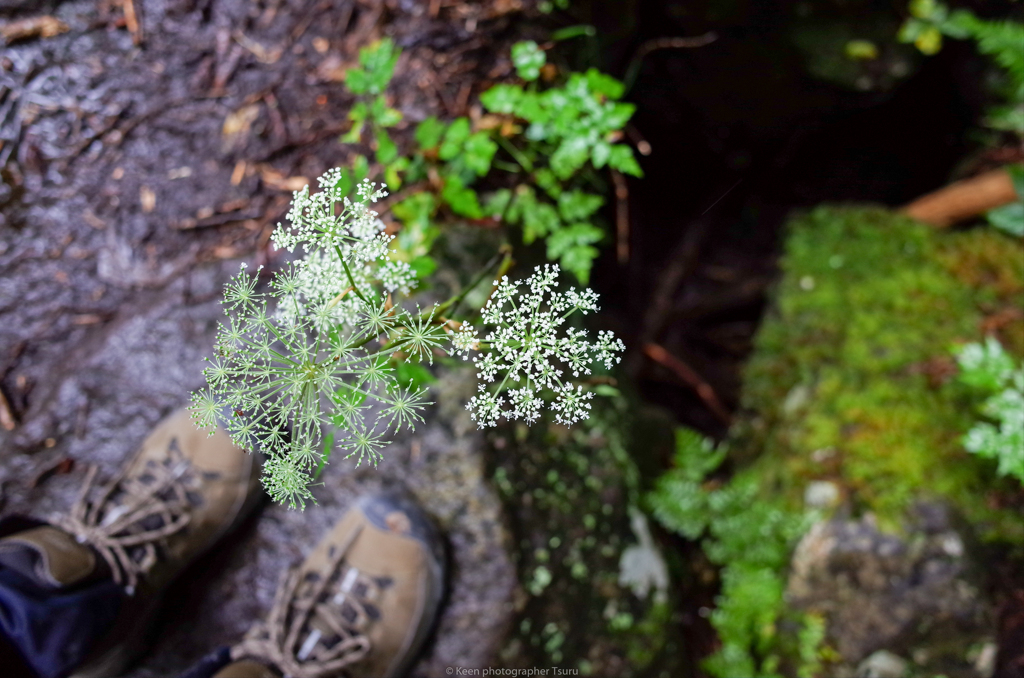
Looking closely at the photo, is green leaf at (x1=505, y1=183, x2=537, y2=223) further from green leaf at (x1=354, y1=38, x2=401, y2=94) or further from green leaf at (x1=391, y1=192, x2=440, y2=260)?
green leaf at (x1=354, y1=38, x2=401, y2=94)

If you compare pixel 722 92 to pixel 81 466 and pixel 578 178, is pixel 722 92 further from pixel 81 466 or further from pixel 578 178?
pixel 81 466

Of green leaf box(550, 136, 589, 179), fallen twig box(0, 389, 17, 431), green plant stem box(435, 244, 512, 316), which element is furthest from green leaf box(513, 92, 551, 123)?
fallen twig box(0, 389, 17, 431)

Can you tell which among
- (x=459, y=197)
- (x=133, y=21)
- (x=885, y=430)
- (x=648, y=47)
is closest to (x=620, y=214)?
(x=648, y=47)

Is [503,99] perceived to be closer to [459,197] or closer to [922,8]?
[459,197]

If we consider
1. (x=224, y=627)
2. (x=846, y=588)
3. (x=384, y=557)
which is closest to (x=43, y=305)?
(x=224, y=627)

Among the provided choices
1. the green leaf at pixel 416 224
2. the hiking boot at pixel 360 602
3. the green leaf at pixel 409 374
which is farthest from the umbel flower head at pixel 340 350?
the hiking boot at pixel 360 602

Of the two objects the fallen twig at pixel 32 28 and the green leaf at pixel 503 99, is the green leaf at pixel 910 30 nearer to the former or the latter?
the green leaf at pixel 503 99
